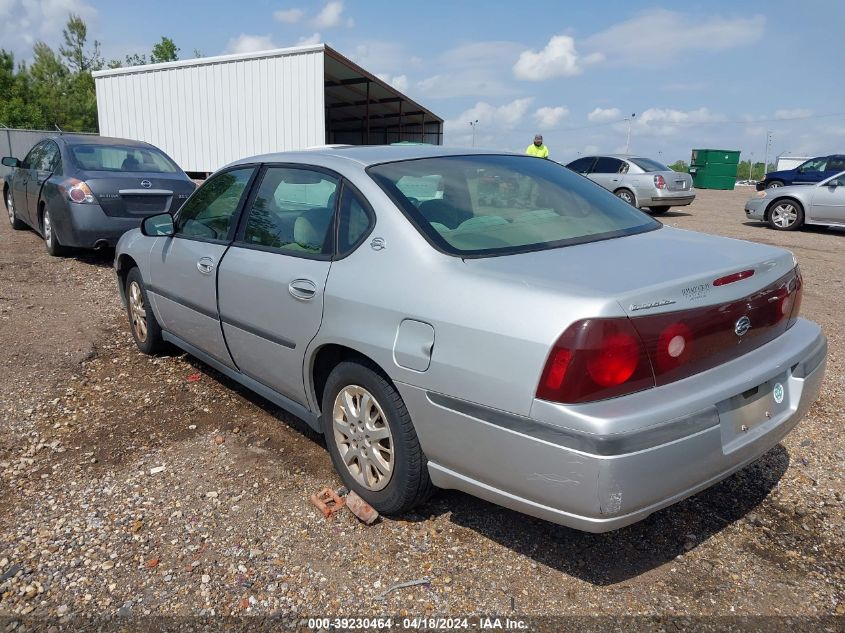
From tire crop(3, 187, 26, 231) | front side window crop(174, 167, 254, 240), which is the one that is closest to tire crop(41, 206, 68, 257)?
tire crop(3, 187, 26, 231)

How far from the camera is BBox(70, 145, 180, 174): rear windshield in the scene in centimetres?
787

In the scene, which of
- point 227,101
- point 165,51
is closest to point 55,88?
point 165,51

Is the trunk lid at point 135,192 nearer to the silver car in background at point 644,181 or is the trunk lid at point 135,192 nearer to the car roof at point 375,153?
the car roof at point 375,153

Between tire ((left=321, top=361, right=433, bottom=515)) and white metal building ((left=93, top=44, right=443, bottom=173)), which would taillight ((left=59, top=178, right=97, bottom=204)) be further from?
white metal building ((left=93, top=44, right=443, bottom=173))

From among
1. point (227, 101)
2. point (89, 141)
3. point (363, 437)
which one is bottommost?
point (363, 437)

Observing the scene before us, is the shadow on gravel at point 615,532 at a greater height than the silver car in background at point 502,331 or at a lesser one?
lesser

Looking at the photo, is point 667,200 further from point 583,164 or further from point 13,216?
point 13,216

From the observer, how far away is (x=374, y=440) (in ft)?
9.01

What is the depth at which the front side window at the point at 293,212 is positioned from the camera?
3010mm

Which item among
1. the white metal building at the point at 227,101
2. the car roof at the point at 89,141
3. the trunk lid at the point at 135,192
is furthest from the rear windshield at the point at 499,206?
the white metal building at the point at 227,101

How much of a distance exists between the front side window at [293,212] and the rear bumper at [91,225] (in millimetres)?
4536

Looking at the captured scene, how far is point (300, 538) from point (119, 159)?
6.92 m

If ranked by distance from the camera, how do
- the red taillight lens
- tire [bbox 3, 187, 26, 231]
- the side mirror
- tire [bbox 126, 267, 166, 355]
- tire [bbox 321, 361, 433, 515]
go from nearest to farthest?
the red taillight lens, tire [bbox 321, 361, 433, 515], the side mirror, tire [bbox 126, 267, 166, 355], tire [bbox 3, 187, 26, 231]

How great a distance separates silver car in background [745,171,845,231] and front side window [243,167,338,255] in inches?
509
